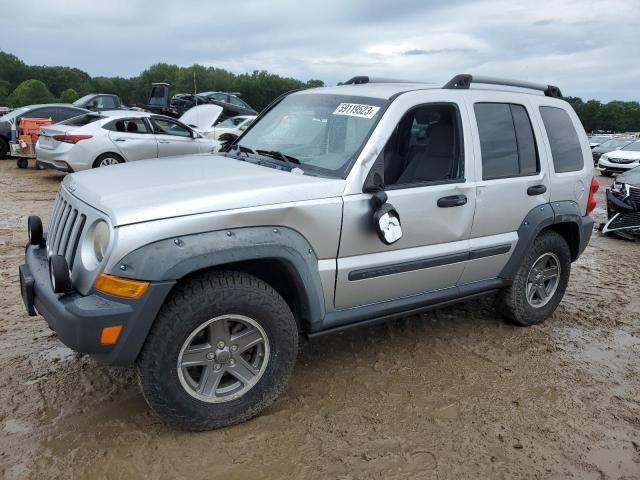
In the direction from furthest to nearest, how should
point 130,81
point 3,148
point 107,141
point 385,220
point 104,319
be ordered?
point 130,81, point 3,148, point 107,141, point 385,220, point 104,319

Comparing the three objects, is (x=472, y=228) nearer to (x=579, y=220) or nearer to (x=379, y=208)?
(x=379, y=208)

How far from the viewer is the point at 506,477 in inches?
111

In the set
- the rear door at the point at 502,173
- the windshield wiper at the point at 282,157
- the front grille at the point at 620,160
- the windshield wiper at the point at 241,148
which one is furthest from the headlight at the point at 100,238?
the front grille at the point at 620,160

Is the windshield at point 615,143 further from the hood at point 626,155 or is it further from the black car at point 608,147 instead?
the hood at point 626,155

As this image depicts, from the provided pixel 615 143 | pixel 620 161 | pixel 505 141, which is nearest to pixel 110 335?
pixel 505 141

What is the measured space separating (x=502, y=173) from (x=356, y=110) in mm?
1211

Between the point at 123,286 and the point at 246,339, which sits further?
the point at 246,339

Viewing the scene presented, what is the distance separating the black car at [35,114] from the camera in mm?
14781

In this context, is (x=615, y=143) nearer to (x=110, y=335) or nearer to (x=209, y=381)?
(x=209, y=381)

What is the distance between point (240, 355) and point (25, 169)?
12825 mm

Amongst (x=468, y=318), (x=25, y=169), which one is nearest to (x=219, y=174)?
(x=468, y=318)

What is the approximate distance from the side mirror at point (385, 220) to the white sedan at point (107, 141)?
8.58m

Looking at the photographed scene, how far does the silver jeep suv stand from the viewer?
8.93 feet

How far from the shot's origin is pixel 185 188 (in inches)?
118
